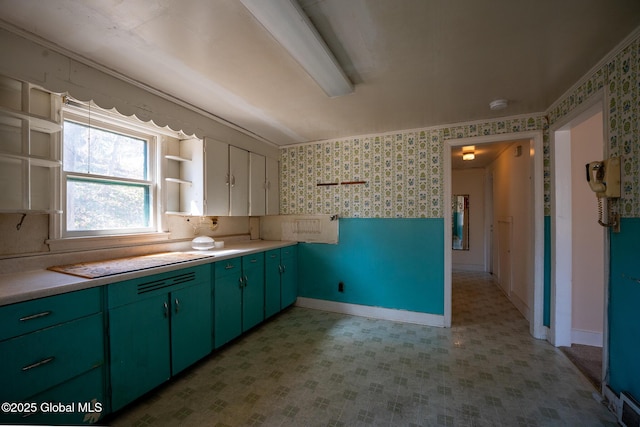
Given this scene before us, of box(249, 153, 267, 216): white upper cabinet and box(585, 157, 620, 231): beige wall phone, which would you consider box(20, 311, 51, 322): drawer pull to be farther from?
box(585, 157, 620, 231): beige wall phone

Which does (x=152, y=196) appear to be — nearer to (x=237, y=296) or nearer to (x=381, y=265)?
(x=237, y=296)

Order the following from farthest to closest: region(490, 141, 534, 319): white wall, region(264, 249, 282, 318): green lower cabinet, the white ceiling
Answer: region(264, 249, 282, 318): green lower cabinet < region(490, 141, 534, 319): white wall < the white ceiling

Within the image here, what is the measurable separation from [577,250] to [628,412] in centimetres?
152

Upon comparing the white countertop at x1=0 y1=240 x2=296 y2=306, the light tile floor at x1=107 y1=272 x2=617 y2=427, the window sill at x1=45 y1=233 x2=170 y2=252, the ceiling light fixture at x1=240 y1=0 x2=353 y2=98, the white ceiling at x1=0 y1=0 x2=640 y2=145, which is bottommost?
the light tile floor at x1=107 y1=272 x2=617 y2=427

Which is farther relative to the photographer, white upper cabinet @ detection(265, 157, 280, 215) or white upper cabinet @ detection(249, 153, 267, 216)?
white upper cabinet @ detection(265, 157, 280, 215)

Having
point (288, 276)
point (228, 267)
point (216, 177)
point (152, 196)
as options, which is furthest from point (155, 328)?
point (288, 276)

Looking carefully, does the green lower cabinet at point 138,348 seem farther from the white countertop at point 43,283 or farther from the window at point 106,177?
the window at point 106,177

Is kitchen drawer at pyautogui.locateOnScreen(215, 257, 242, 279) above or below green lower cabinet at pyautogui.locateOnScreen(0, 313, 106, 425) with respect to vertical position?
above

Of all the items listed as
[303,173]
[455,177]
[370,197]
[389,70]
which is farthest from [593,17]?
[455,177]

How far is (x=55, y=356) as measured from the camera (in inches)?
53.3

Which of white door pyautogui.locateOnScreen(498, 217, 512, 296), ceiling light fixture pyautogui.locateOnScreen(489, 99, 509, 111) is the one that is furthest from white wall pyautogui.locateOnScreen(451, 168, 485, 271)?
ceiling light fixture pyautogui.locateOnScreen(489, 99, 509, 111)

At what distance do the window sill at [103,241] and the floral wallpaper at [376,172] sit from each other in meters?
1.85

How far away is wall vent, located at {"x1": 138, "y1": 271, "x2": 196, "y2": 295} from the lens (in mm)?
→ 1773

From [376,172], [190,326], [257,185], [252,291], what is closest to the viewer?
[190,326]
